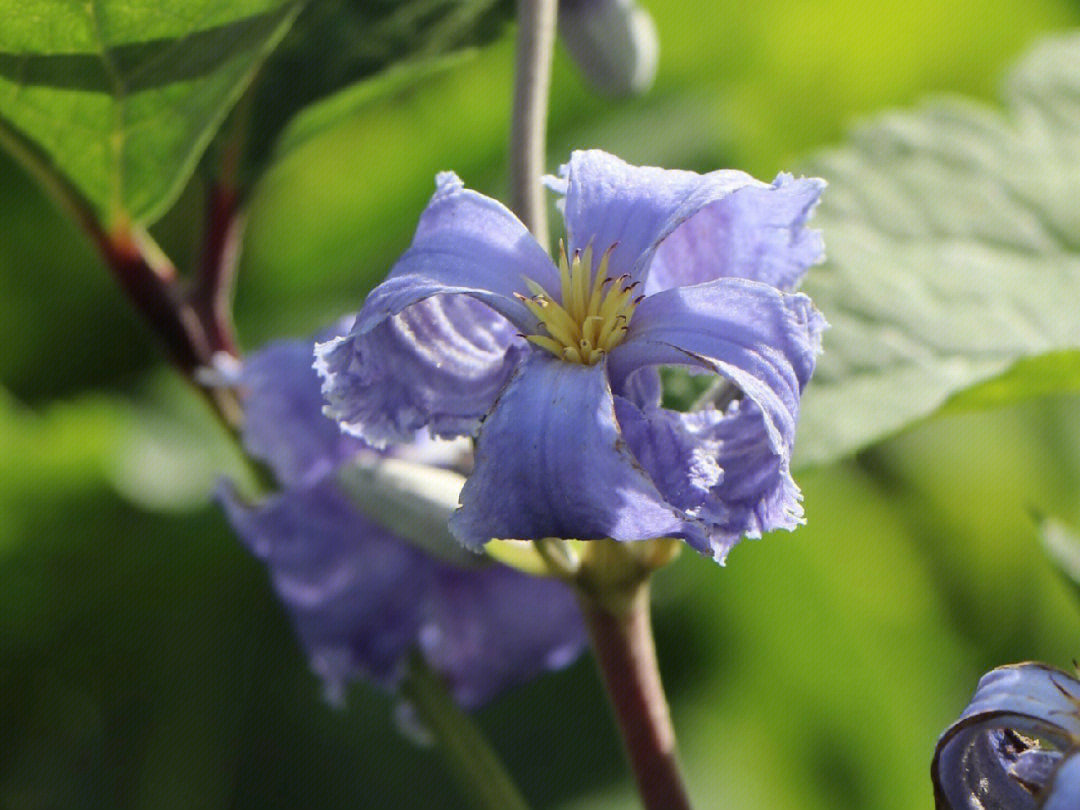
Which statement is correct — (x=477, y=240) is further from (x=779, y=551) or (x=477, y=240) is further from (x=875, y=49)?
(x=875, y=49)

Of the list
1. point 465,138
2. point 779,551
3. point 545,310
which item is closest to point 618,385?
point 545,310

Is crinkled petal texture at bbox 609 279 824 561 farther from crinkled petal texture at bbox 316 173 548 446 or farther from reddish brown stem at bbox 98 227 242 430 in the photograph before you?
reddish brown stem at bbox 98 227 242 430

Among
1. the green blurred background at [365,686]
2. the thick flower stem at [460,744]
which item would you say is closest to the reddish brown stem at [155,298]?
the thick flower stem at [460,744]

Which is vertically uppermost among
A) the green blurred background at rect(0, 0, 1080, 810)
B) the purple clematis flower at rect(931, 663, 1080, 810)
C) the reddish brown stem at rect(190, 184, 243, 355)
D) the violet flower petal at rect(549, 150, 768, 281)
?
the violet flower petal at rect(549, 150, 768, 281)

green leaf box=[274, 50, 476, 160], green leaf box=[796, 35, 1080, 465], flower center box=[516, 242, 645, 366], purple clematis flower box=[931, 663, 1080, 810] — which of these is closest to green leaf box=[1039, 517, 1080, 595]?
green leaf box=[796, 35, 1080, 465]

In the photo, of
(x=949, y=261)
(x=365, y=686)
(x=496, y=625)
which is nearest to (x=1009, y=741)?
(x=496, y=625)

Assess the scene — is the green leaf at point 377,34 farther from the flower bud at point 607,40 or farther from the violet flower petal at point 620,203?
the violet flower petal at point 620,203

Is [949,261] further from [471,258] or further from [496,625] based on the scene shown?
[471,258]

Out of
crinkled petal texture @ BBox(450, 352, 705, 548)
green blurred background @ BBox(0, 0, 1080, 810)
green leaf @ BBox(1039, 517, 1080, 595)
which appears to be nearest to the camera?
crinkled petal texture @ BBox(450, 352, 705, 548)
